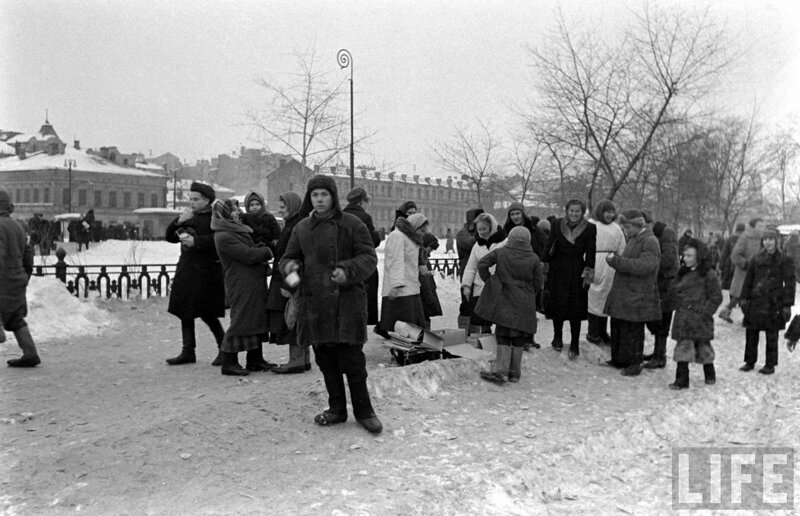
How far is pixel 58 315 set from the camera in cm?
1101

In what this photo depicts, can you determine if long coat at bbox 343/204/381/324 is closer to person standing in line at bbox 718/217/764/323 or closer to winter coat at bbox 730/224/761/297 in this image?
person standing in line at bbox 718/217/764/323

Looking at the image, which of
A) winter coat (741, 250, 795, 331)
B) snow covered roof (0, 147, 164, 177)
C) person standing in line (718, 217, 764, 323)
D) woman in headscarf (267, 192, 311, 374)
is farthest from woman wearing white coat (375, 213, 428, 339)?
snow covered roof (0, 147, 164, 177)

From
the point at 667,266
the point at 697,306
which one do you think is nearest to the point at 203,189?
→ the point at 697,306

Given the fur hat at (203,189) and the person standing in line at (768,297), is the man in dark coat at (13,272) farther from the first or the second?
the person standing in line at (768,297)

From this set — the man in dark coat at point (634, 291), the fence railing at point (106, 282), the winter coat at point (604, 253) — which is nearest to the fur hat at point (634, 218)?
the man in dark coat at point (634, 291)

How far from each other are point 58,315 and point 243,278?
5640 mm

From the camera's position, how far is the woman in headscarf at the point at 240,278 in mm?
6898

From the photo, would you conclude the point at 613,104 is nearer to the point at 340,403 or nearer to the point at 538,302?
the point at 538,302

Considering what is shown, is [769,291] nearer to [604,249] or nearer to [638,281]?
[638,281]

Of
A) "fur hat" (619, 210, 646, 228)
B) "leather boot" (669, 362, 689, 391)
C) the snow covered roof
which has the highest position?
the snow covered roof

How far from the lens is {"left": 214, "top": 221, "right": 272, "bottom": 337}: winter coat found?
688cm

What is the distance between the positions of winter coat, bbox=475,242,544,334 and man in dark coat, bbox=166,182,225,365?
9.63 feet

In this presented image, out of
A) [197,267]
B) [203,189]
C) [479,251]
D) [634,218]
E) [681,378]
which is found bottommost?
[681,378]

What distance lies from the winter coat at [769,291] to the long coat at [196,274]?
6.53 metres
